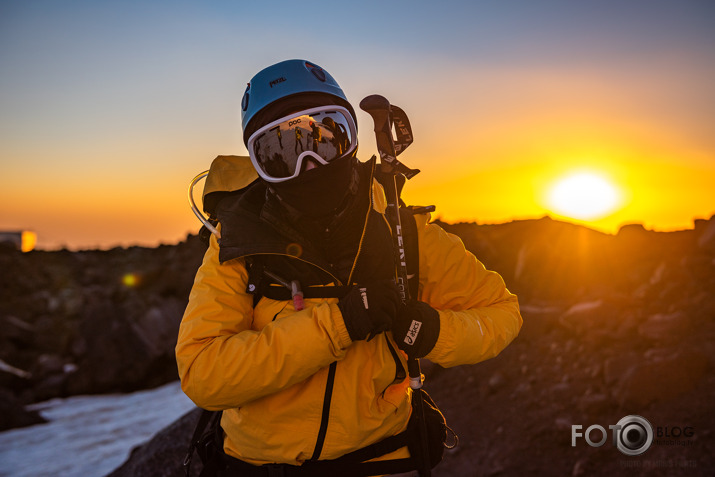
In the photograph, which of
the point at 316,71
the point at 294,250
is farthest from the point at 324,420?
the point at 316,71

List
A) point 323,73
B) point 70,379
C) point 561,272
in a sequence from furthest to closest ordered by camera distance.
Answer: point 70,379 < point 561,272 < point 323,73

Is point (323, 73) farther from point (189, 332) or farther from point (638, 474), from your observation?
point (638, 474)

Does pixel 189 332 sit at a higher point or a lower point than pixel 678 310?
higher

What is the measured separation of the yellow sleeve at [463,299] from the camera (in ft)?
8.62

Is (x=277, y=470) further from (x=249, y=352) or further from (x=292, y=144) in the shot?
(x=292, y=144)

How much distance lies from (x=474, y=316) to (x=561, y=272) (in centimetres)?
656

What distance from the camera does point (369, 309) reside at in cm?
225

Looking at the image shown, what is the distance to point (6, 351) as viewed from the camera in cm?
1814

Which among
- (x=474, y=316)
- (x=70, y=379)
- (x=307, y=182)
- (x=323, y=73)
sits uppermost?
(x=323, y=73)

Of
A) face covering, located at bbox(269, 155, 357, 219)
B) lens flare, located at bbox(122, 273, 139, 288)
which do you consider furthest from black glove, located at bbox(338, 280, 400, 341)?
lens flare, located at bbox(122, 273, 139, 288)

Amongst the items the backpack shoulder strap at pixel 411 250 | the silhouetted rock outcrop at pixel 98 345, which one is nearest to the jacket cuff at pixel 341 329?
the backpack shoulder strap at pixel 411 250

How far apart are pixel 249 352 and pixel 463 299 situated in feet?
4.50

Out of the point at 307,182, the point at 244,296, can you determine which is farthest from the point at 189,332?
the point at 307,182

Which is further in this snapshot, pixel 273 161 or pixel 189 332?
pixel 273 161
